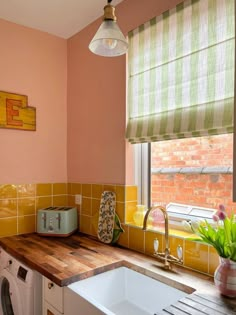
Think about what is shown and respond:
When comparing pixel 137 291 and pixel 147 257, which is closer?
pixel 137 291

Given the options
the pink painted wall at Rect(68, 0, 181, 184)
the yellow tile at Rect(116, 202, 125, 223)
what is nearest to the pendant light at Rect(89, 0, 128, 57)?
the pink painted wall at Rect(68, 0, 181, 184)

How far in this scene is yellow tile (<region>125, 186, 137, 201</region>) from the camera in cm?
185

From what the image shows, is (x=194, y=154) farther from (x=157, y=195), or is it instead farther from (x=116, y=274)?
(x=116, y=274)

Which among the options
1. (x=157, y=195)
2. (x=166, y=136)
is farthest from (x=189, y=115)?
(x=157, y=195)

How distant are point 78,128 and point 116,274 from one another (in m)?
1.30

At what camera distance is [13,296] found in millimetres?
1699

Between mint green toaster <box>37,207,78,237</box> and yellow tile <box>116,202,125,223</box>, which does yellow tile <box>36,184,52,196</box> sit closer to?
mint green toaster <box>37,207,78,237</box>

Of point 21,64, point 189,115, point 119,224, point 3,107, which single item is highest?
point 21,64

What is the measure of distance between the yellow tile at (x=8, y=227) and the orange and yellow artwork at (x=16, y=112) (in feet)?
2.48

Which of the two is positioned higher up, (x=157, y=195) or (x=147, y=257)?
(x=157, y=195)

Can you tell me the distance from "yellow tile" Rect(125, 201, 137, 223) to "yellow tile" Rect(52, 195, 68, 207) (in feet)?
2.66

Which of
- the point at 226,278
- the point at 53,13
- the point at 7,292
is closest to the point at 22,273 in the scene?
the point at 7,292

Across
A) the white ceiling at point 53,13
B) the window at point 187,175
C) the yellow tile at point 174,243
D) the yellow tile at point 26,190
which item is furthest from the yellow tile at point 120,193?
the white ceiling at point 53,13

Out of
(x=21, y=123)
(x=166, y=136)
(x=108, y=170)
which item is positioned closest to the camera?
(x=166, y=136)
